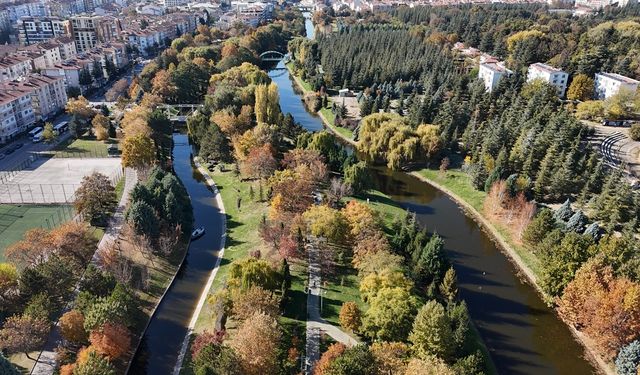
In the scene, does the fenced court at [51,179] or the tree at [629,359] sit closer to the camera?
the tree at [629,359]

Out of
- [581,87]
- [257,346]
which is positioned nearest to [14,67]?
[257,346]

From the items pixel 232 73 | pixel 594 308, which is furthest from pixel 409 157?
pixel 232 73

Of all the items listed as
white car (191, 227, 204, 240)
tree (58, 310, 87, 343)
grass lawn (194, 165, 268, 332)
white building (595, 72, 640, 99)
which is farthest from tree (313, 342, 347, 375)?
white building (595, 72, 640, 99)

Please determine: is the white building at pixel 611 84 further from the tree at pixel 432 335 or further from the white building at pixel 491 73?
the tree at pixel 432 335

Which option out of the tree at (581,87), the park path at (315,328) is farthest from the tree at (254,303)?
the tree at (581,87)

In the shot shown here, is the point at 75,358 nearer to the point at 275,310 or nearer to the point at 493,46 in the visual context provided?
the point at 275,310

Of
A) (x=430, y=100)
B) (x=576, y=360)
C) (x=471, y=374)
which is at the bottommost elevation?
(x=576, y=360)

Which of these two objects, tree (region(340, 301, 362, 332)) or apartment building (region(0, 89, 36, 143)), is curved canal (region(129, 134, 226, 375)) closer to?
tree (region(340, 301, 362, 332))
